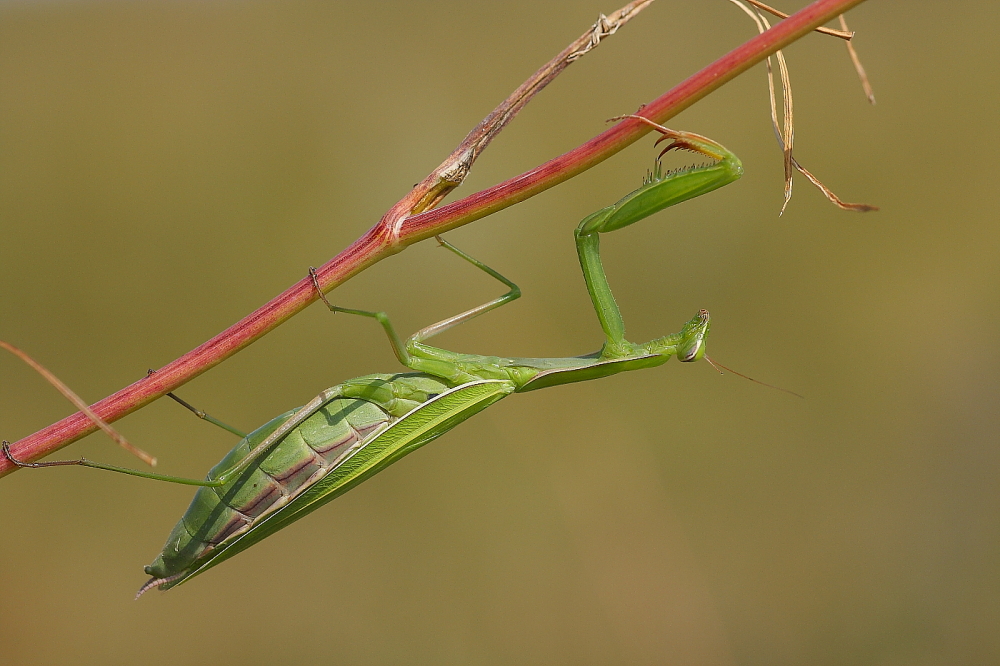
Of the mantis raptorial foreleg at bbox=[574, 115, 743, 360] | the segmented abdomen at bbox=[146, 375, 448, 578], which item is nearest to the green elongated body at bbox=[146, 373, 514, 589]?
the segmented abdomen at bbox=[146, 375, 448, 578]

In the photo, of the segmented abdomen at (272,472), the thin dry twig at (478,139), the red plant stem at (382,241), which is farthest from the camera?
the segmented abdomen at (272,472)

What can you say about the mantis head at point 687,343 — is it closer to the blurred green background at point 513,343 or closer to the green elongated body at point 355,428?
the green elongated body at point 355,428

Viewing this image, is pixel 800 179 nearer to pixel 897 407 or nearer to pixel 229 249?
pixel 897 407

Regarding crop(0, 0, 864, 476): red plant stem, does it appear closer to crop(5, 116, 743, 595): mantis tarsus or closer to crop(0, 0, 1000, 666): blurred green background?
crop(5, 116, 743, 595): mantis tarsus

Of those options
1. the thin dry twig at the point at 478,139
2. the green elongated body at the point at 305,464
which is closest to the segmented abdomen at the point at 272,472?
the green elongated body at the point at 305,464

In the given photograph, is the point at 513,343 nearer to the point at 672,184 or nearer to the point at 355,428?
the point at 355,428

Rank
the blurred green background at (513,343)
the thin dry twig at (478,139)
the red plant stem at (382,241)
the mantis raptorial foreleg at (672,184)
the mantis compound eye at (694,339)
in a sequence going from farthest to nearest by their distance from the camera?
the blurred green background at (513,343), the mantis compound eye at (694,339), the mantis raptorial foreleg at (672,184), the thin dry twig at (478,139), the red plant stem at (382,241)
